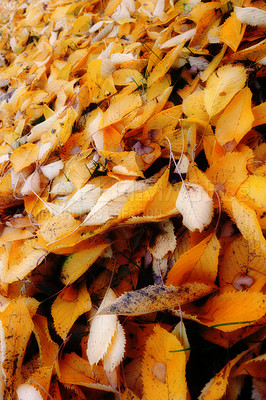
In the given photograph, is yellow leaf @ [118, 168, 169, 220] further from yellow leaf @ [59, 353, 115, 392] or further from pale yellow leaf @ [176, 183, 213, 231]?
yellow leaf @ [59, 353, 115, 392]

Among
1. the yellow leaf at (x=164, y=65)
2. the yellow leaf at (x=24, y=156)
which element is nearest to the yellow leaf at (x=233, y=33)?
the yellow leaf at (x=164, y=65)

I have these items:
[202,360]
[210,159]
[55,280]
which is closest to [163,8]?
[210,159]

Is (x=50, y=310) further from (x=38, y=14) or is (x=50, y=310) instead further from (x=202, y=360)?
(x=38, y=14)

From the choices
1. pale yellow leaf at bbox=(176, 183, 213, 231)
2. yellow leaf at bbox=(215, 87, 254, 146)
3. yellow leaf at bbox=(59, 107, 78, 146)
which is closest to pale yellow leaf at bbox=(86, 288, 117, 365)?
pale yellow leaf at bbox=(176, 183, 213, 231)

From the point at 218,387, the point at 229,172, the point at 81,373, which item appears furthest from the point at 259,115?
the point at 81,373

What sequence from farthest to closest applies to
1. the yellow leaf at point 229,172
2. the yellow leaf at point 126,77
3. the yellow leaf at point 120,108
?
the yellow leaf at point 126,77
the yellow leaf at point 120,108
the yellow leaf at point 229,172

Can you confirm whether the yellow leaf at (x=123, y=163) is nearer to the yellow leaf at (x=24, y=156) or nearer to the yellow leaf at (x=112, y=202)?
the yellow leaf at (x=112, y=202)
